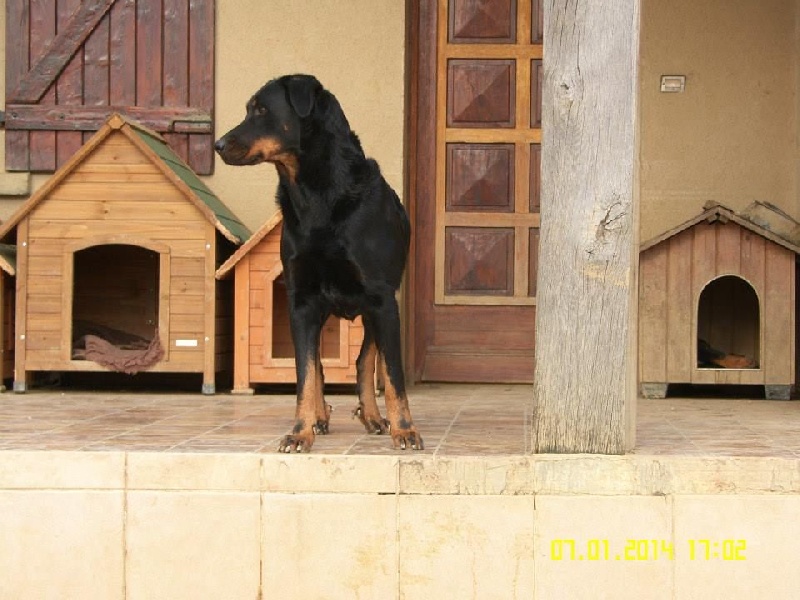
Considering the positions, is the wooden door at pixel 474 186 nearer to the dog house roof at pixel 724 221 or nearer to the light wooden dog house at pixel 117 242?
the dog house roof at pixel 724 221

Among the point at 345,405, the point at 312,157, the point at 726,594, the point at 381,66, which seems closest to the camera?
the point at 726,594

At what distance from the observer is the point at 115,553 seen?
3.51 metres

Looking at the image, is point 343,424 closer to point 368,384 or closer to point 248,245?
point 368,384

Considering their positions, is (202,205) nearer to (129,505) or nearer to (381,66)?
(381,66)

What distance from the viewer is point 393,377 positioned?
3834mm

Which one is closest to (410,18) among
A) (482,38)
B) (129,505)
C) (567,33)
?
(482,38)

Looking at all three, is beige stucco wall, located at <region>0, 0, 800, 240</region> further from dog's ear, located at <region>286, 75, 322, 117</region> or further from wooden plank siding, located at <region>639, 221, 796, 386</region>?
dog's ear, located at <region>286, 75, 322, 117</region>

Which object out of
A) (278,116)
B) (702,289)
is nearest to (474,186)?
(702,289)

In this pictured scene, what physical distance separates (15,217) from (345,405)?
6.48 feet

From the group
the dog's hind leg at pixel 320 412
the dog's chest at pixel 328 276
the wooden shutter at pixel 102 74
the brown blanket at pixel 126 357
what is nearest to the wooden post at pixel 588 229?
the dog's chest at pixel 328 276

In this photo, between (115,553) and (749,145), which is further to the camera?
(749,145)

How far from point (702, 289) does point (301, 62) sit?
2561 mm

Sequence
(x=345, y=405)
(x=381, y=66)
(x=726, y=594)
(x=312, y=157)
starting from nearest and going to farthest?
(x=726, y=594) → (x=312, y=157) → (x=345, y=405) → (x=381, y=66)

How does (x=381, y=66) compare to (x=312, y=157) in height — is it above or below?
above
